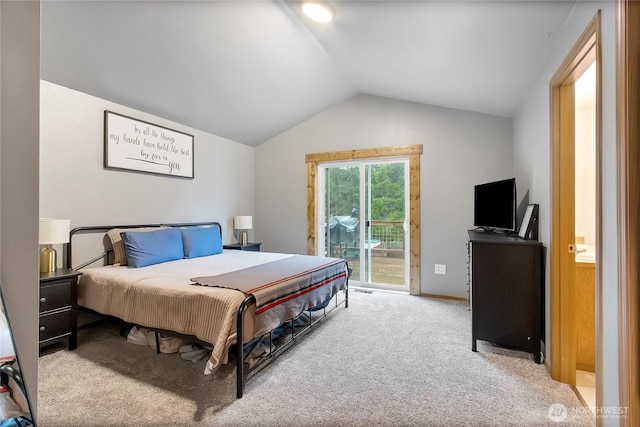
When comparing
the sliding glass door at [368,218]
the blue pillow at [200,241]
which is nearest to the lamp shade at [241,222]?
the blue pillow at [200,241]

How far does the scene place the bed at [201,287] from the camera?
74.6 inches

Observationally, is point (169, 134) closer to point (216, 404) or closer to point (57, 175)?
point (57, 175)

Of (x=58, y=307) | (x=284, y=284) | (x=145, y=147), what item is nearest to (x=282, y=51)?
(x=145, y=147)

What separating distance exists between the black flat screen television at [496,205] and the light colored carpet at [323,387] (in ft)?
3.79

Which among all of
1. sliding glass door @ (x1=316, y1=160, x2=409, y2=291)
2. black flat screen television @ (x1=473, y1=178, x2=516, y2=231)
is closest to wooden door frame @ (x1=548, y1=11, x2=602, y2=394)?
black flat screen television @ (x1=473, y1=178, x2=516, y2=231)

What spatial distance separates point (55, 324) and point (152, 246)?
968mm

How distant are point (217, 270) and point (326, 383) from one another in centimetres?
143

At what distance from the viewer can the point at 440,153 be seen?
4023 mm

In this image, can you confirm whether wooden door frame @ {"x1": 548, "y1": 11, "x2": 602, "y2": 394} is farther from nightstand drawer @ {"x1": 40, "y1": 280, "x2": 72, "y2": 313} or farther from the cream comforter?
nightstand drawer @ {"x1": 40, "y1": 280, "x2": 72, "y2": 313}

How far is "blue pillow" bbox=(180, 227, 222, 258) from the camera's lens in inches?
139

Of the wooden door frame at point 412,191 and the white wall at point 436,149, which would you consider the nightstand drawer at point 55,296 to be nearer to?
the white wall at point 436,149

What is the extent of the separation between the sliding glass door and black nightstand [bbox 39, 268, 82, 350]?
3219mm

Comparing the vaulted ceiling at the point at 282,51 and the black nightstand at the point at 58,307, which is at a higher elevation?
the vaulted ceiling at the point at 282,51

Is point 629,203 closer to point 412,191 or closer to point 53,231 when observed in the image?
point 412,191
